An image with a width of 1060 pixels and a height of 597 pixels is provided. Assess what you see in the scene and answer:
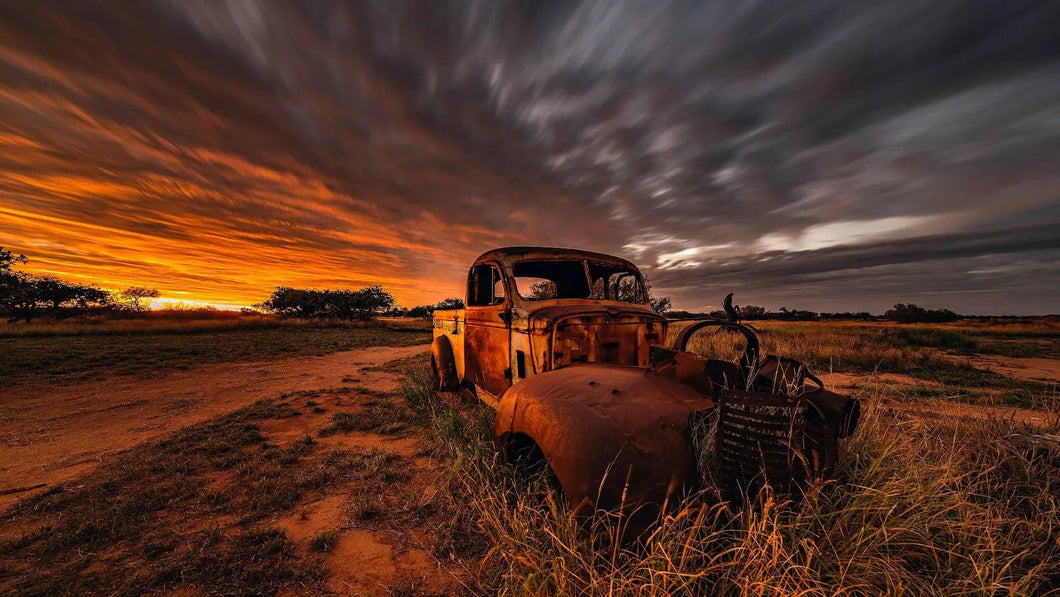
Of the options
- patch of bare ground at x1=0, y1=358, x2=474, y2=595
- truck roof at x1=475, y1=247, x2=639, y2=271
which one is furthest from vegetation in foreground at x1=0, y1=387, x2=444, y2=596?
truck roof at x1=475, y1=247, x2=639, y2=271

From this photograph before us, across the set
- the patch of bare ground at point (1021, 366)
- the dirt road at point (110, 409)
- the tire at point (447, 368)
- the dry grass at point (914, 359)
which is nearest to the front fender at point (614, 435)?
the tire at point (447, 368)

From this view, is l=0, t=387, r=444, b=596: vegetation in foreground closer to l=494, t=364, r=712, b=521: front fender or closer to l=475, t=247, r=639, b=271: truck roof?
l=494, t=364, r=712, b=521: front fender

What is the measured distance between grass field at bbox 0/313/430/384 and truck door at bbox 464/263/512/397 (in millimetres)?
10752

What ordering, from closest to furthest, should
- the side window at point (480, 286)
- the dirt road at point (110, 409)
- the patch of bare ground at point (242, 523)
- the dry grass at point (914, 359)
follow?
the patch of bare ground at point (242, 523), the dirt road at point (110, 409), the side window at point (480, 286), the dry grass at point (914, 359)

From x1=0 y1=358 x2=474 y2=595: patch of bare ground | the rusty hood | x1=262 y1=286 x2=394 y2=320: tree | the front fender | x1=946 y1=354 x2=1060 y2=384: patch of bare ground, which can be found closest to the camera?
the front fender

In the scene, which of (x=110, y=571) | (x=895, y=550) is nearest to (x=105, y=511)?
(x=110, y=571)

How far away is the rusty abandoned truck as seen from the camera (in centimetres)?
184

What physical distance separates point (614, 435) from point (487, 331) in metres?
3.02

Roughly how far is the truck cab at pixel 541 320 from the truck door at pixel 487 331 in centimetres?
1

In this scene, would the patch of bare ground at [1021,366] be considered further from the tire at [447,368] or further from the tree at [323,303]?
the tree at [323,303]

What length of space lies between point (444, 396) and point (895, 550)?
17.1ft

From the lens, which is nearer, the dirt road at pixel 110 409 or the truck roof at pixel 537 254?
the dirt road at pixel 110 409

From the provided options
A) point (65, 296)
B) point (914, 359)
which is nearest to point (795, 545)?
point (914, 359)

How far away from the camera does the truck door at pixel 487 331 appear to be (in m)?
4.27
